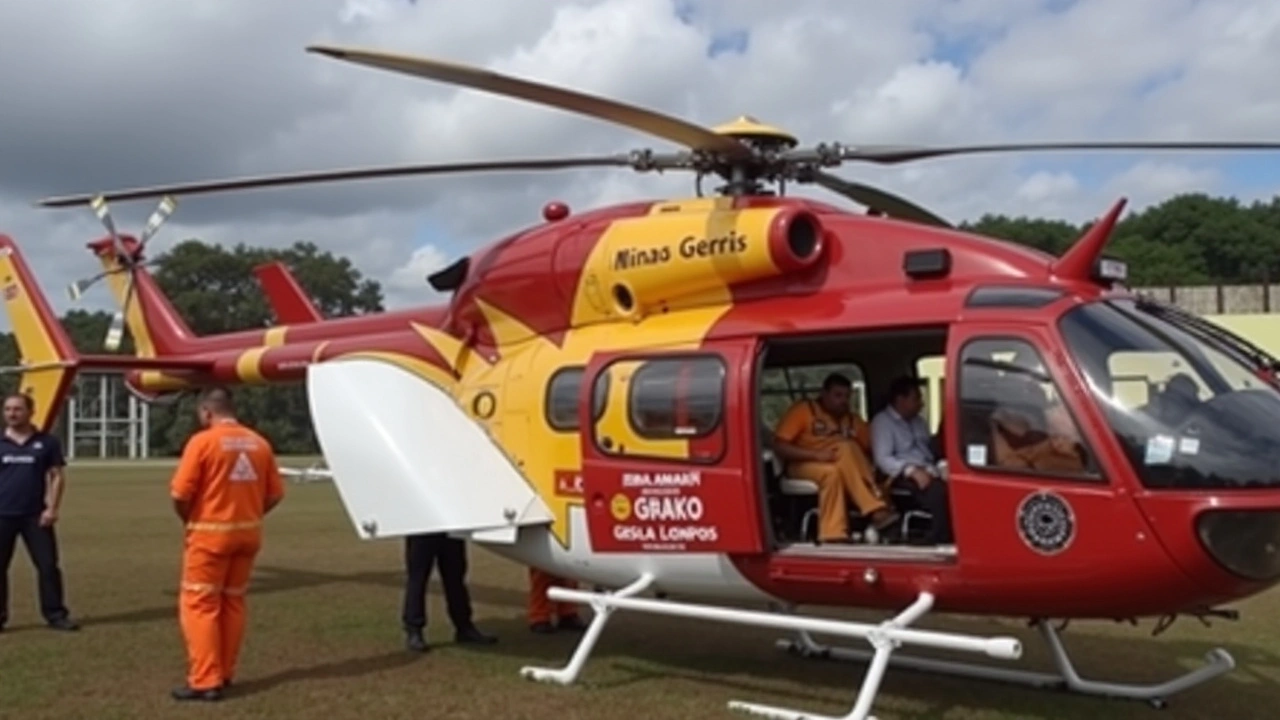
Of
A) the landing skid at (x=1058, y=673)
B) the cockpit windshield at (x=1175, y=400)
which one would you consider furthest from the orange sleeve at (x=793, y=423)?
the cockpit windshield at (x=1175, y=400)

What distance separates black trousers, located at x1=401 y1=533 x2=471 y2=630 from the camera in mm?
9750

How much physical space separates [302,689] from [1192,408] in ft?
17.9

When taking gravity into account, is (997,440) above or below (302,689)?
above

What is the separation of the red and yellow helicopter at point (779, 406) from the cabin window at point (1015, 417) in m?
0.02

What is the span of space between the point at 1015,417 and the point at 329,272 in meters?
102

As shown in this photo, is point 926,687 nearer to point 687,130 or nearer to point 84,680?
point 687,130

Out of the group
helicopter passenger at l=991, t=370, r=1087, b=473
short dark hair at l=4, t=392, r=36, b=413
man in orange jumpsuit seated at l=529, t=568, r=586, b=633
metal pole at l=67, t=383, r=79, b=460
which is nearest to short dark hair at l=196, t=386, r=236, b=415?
man in orange jumpsuit seated at l=529, t=568, r=586, b=633

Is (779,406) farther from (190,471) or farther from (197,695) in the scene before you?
(197,695)

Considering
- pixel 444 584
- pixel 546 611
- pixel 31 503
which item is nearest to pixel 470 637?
pixel 444 584

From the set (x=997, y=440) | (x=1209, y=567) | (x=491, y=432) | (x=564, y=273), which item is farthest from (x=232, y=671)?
(x=1209, y=567)

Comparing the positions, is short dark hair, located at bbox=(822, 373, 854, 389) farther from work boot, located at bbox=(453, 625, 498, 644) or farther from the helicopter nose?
work boot, located at bbox=(453, 625, 498, 644)

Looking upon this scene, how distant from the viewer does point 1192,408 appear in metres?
6.34

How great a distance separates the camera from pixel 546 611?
10.6 meters

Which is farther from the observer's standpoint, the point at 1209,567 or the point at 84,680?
the point at 84,680
